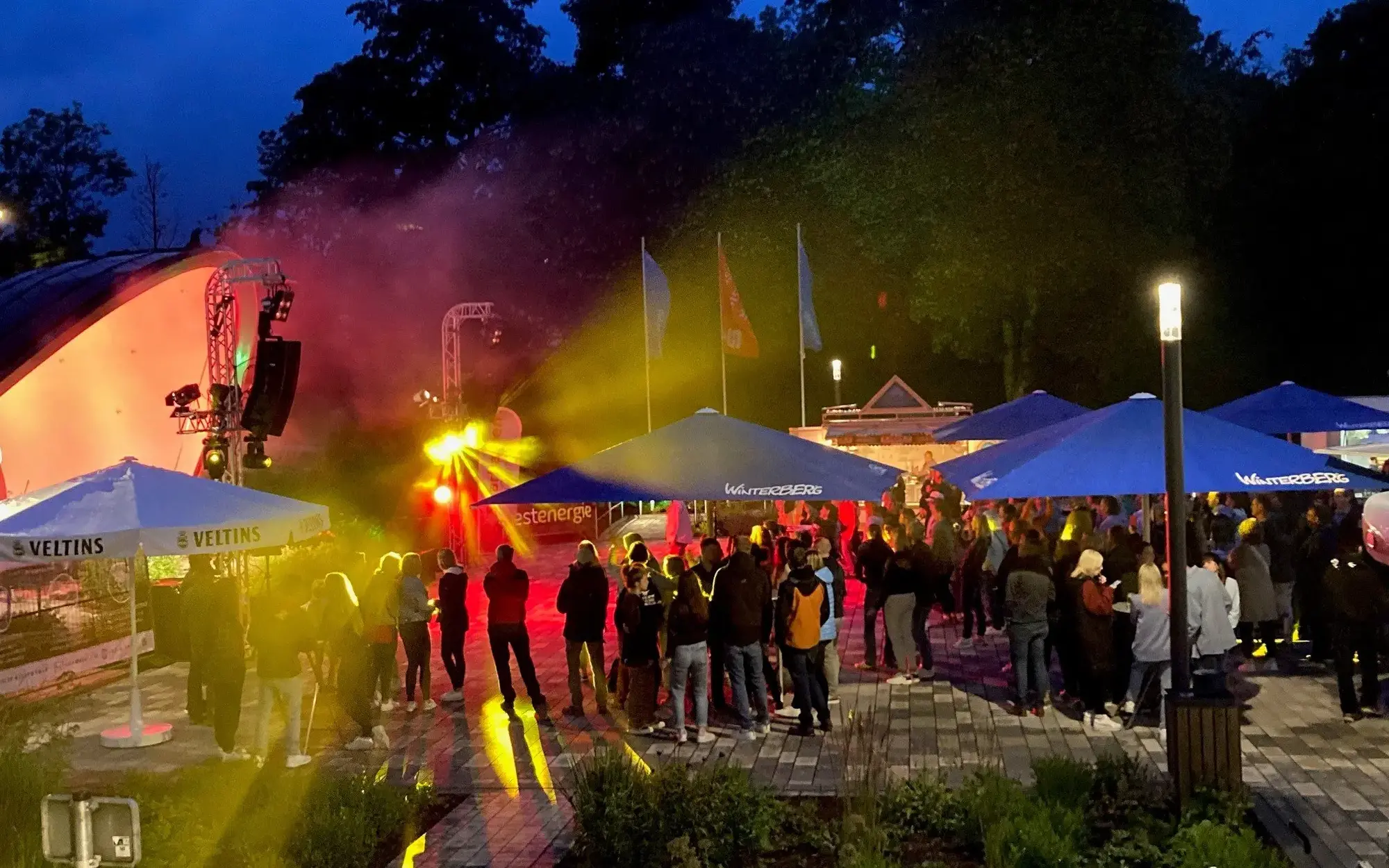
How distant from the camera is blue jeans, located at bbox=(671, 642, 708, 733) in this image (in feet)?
33.6

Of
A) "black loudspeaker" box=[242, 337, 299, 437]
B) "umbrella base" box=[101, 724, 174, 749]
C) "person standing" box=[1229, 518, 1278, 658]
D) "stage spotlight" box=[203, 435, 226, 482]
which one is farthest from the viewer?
"black loudspeaker" box=[242, 337, 299, 437]

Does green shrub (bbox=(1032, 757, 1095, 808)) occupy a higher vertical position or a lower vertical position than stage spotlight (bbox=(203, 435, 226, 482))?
lower

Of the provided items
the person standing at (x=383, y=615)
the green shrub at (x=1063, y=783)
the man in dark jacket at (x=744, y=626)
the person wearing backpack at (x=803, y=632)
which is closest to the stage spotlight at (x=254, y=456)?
the person standing at (x=383, y=615)

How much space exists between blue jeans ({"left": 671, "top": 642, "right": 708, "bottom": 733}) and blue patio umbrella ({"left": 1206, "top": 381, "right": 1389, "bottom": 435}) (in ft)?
Answer: 27.8

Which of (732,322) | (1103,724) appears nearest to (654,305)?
(732,322)

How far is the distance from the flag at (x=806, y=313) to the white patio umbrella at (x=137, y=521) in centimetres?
1207

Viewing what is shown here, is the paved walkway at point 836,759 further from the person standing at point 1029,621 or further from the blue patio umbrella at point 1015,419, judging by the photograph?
the blue patio umbrella at point 1015,419

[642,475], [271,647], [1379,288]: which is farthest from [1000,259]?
[271,647]

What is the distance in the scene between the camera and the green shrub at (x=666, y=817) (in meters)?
6.92

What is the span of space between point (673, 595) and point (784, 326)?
2243cm

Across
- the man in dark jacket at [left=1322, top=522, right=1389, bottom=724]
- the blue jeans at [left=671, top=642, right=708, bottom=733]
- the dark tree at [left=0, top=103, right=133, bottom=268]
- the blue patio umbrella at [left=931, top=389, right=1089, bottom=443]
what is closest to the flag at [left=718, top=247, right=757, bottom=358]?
the blue patio umbrella at [left=931, top=389, right=1089, bottom=443]

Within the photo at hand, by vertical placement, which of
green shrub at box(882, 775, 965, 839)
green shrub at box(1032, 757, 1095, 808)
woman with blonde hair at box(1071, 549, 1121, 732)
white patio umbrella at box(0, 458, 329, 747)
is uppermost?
white patio umbrella at box(0, 458, 329, 747)

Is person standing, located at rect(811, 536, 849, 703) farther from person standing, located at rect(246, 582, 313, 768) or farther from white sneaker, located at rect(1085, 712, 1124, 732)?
person standing, located at rect(246, 582, 313, 768)

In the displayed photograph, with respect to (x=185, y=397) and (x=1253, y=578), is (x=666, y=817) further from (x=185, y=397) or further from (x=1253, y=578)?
(x=185, y=397)
